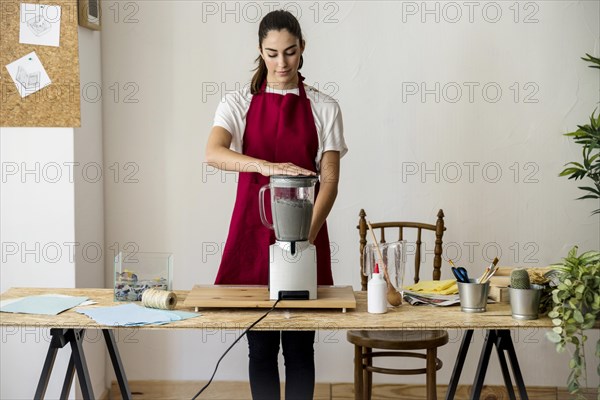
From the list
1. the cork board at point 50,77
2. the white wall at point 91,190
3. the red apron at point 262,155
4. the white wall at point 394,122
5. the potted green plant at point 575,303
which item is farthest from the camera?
the white wall at point 394,122

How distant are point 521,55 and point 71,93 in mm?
2003

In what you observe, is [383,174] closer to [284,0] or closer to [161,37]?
[284,0]

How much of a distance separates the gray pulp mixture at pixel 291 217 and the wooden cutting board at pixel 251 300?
188 mm

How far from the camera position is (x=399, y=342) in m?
3.08

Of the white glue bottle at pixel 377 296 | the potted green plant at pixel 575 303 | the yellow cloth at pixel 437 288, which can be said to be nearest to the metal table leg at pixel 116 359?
the white glue bottle at pixel 377 296

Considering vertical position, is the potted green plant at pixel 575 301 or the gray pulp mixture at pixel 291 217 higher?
the gray pulp mixture at pixel 291 217

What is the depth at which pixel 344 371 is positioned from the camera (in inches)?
151

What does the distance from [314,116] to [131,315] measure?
0.96 m

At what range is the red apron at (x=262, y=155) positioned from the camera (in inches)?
108

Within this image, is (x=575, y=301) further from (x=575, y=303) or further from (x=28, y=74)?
(x=28, y=74)

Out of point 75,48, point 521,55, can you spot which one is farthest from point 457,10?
point 75,48

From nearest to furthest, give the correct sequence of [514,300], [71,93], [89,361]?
[514,300]
[71,93]
[89,361]

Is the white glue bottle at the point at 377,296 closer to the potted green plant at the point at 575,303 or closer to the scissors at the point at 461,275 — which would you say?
the scissors at the point at 461,275

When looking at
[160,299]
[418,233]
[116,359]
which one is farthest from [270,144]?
[418,233]
